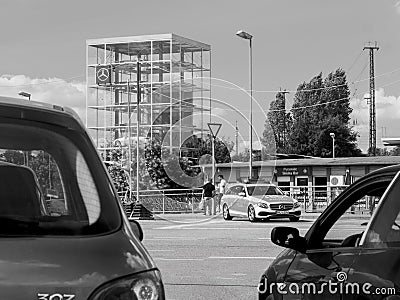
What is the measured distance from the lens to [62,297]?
2654mm

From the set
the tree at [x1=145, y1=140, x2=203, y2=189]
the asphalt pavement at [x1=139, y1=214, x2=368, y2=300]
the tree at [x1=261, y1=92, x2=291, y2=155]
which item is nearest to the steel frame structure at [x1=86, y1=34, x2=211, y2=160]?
the tree at [x1=261, y1=92, x2=291, y2=155]

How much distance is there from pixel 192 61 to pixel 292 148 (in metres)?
17.1

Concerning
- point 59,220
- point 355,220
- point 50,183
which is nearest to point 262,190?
point 355,220

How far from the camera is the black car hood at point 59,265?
8.61 ft

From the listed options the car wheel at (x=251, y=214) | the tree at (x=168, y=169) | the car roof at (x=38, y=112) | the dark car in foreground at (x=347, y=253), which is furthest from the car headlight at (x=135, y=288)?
the tree at (x=168, y=169)

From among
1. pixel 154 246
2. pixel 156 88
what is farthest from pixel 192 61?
pixel 154 246

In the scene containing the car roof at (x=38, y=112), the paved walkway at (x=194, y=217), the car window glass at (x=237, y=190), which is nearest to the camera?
the car roof at (x=38, y=112)

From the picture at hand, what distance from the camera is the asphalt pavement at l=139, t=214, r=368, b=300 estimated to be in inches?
394

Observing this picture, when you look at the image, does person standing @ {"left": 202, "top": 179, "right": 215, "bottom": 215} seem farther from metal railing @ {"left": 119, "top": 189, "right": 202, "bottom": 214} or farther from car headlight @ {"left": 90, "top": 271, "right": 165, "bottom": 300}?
car headlight @ {"left": 90, "top": 271, "right": 165, "bottom": 300}

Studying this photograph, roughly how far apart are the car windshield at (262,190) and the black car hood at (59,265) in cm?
2488

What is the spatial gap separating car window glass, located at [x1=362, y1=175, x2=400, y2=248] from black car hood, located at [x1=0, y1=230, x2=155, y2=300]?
184 centimetres

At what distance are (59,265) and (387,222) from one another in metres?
2.22

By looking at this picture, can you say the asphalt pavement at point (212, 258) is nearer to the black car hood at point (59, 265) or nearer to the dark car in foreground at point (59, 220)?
the dark car in foreground at point (59, 220)

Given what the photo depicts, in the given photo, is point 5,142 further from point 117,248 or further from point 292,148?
point 292,148
